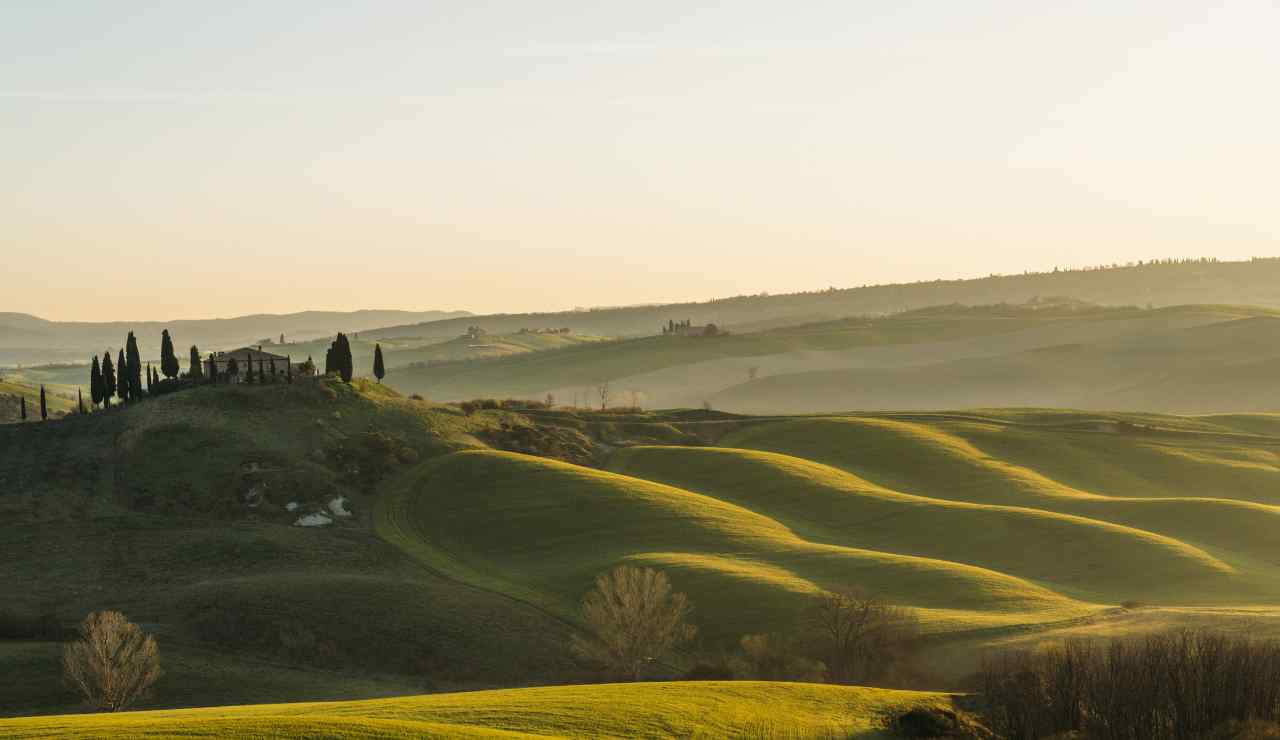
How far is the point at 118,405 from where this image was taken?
145000mm

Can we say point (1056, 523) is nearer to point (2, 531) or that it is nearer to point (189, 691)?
point (189, 691)

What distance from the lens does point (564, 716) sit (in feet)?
175

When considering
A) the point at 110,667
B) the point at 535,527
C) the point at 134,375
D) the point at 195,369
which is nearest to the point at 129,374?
the point at 134,375

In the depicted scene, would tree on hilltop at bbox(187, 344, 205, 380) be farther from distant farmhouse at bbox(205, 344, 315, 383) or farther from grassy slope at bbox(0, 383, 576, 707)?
grassy slope at bbox(0, 383, 576, 707)

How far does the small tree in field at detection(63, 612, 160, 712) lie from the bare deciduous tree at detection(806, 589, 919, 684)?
37.9 meters

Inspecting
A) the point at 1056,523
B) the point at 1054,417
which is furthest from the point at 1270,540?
the point at 1054,417

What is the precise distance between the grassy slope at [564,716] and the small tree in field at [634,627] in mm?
18752

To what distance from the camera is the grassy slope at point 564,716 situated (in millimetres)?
45469

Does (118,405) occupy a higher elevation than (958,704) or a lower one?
higher

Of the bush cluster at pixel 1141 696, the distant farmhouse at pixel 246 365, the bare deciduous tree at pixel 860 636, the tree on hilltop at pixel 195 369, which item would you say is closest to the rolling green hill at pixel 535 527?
the bare deciduous tree at pixel 860 636

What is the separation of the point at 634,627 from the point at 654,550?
21437mm

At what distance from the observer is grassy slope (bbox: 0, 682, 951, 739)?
45469 millimetres

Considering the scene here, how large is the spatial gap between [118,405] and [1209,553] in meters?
107

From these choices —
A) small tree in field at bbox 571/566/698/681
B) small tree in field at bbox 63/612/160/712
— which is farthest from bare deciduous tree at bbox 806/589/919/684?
small tree in field at bbox 63/612/160/712
